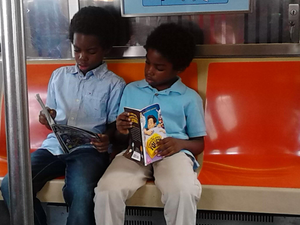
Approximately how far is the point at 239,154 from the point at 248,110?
0.89 ft

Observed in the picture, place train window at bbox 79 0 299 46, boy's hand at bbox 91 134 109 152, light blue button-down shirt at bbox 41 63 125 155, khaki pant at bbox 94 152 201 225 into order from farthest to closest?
1. train window at bbox 79 0 299 46
2. light blue button-down shirt at bbox 41 63 125 155
3. boy's hand at bbox 91 134 109 152
4. khaki pant at bbox 94 152 201 225

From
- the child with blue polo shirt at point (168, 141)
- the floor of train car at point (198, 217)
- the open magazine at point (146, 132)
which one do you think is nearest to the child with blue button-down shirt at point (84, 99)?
the child with blue polo shirt at point (168, 141)

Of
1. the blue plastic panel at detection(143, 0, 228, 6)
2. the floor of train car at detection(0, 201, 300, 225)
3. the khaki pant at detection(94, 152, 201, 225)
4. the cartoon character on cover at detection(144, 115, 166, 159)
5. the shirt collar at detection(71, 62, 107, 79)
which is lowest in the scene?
the floor of train car at detection(0, 201, 300, 225)

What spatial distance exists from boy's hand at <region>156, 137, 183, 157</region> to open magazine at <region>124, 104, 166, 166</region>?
24 mm

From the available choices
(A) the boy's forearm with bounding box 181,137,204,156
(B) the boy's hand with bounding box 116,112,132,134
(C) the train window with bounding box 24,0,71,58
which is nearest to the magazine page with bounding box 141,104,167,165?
(B) the boy's hand with bounding box 116,112,132,134

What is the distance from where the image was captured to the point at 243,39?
8.00 ft

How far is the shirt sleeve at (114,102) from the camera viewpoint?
7.36 ft

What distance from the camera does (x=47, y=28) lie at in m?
2.65

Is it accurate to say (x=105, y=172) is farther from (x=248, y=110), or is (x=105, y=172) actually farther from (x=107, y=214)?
(x=248, y=110)

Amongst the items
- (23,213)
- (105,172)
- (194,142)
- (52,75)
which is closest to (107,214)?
(105,172)

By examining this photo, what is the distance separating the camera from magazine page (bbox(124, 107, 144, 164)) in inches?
71.5

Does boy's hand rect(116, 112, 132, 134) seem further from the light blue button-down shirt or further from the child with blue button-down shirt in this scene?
the light blue button-down shirt

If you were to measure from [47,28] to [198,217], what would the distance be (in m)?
1.58

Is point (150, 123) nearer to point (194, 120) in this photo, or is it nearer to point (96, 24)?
point (194, 120)
